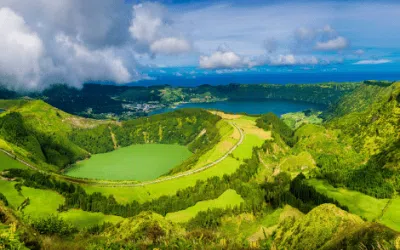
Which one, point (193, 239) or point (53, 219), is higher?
point (193, 239)

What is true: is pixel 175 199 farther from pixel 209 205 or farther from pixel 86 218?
pixel 86 218

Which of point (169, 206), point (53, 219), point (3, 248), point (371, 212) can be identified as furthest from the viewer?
point (169, 206)

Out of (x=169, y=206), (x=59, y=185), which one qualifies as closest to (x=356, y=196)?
(x=169, y=206)

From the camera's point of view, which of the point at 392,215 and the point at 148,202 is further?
the point at 148,202

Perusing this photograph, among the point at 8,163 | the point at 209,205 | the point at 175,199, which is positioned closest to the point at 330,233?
the point at 209,205

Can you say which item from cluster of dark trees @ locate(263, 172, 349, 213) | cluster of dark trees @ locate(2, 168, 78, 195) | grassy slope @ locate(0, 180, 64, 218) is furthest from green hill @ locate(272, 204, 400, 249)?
cluster of dark trees @ locate(2, 168, 78, 195)

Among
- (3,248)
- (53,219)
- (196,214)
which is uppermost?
(3,248)

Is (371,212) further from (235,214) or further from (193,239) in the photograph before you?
(193,239)
